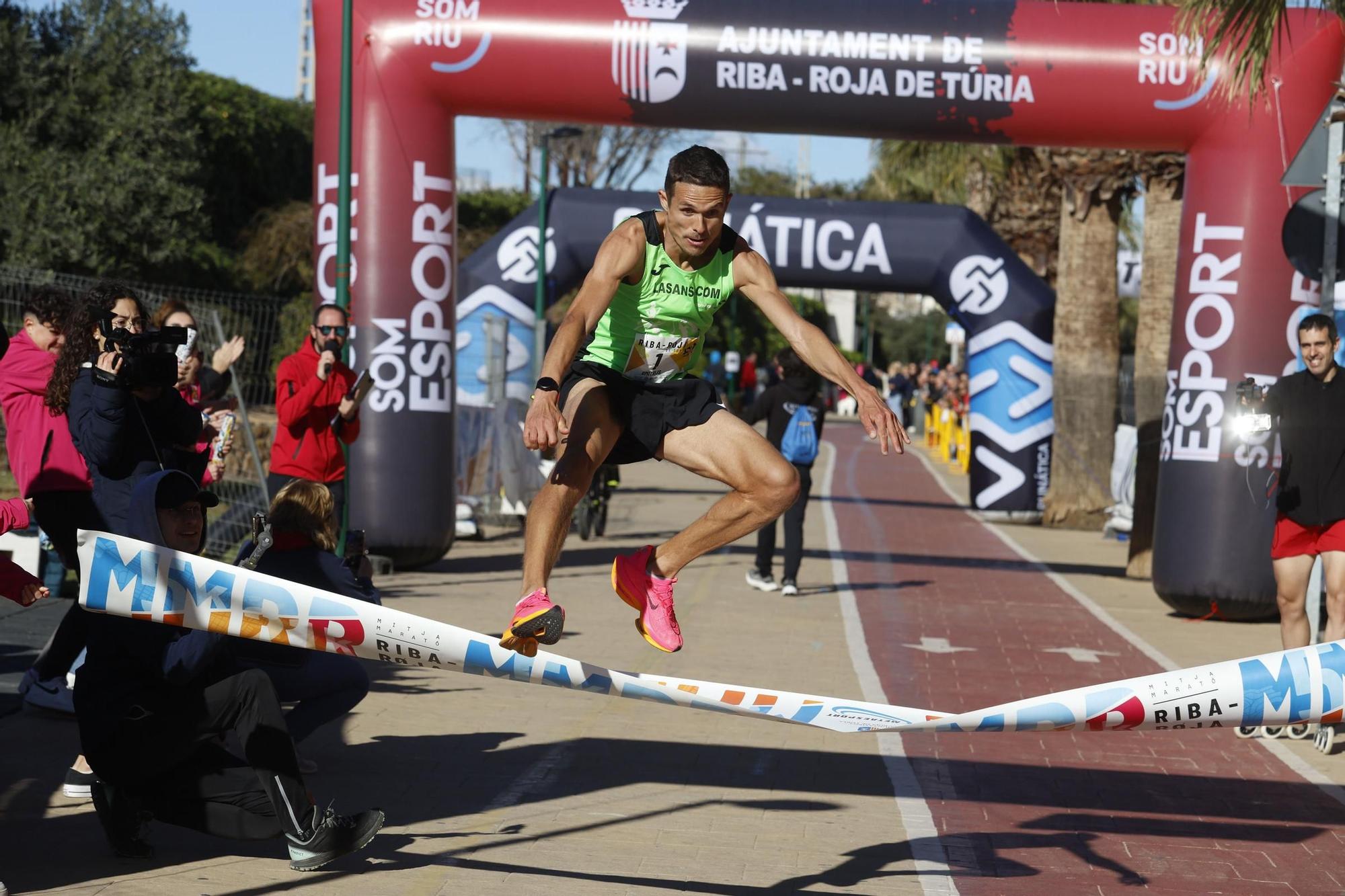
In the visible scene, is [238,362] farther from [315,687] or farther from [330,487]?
[315,687]

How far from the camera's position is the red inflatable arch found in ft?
37.6

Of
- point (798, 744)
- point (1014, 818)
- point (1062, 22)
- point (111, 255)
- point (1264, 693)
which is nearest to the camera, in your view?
point (1264, 693)

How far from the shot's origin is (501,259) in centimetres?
1883

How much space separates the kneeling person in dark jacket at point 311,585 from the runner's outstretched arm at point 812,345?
6.60 feet

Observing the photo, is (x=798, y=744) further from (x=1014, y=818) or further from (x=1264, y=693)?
(x=1264, y=693)

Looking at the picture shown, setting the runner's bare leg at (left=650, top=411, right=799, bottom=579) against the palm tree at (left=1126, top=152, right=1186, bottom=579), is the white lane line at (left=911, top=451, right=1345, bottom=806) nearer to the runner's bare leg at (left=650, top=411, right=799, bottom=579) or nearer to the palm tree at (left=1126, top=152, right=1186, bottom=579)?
the palm tree at (left=1126, top=152, right=1186, bottom=579)

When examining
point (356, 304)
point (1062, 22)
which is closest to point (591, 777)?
point (356, 304)

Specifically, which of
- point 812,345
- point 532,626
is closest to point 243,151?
point 812,345

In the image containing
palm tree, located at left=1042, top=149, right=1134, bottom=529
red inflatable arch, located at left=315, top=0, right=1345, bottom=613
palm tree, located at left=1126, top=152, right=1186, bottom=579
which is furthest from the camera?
palm tree, located at left=1042, top=149, right=1134, bottom=529

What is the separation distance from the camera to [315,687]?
20.6 feet

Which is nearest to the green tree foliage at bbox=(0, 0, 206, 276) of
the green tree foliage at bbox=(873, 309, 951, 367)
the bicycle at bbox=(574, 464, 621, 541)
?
the bicycle at bbox=(574, 464, 621, 541)

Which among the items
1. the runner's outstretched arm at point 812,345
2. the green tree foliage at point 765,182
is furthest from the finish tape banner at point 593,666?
the green tree foliage at point 765,182

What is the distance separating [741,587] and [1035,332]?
7510 millimetres

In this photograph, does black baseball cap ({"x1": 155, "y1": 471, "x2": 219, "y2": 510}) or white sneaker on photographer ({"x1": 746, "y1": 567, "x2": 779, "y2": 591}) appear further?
white sneaker on photographer ({"x1": 746, "y1": 567, "x2": 779, "y2": 591})
